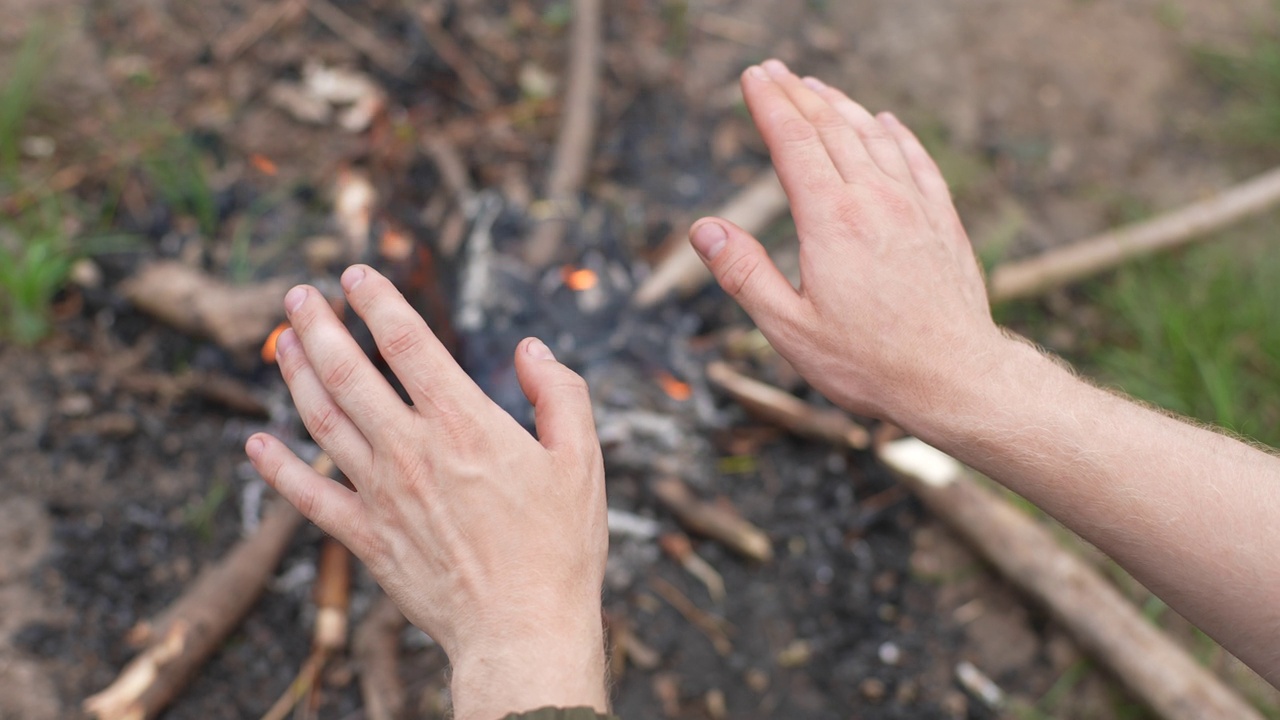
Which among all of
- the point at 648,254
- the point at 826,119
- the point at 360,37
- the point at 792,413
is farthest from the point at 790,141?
the point at 360,37

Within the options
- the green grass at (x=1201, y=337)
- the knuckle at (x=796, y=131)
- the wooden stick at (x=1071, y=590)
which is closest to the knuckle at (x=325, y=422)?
the knuckle at (x=796, y=131)

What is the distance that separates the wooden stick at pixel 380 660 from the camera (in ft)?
8.51

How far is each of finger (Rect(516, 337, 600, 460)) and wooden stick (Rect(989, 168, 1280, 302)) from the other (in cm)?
258

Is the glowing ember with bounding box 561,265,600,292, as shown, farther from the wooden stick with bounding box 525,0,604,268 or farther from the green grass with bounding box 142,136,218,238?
the green grass with bounding box 142,136,218,238

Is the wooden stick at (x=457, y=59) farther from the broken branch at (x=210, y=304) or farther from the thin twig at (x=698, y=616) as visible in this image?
the thin twig at (x=698, y=616)

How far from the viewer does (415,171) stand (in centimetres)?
370

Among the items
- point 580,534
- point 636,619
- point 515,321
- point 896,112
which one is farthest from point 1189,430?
point 896,112

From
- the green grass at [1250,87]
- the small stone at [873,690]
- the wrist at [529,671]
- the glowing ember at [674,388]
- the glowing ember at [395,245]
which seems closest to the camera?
the wrist at [529,671]

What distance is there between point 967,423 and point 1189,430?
47 centimetres

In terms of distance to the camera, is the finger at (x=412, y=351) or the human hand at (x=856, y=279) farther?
the human hand at (x=856, y=279)

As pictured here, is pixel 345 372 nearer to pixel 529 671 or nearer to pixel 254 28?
pixel 529 671

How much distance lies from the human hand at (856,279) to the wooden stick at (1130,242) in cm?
187

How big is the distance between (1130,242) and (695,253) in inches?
84.0

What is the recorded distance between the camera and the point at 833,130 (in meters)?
2.09
